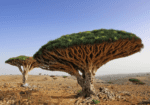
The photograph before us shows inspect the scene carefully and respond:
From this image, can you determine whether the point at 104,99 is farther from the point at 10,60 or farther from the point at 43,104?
the point at 10,60

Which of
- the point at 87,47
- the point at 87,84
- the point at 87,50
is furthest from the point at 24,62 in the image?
the point at 87,47

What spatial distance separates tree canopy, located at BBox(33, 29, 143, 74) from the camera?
6385mm

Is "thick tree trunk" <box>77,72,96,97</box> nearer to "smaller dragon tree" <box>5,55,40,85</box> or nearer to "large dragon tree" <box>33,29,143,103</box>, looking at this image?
"large dragon tree" <box>33,29,143,103</box>

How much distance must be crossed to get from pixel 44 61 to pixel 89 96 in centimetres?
475

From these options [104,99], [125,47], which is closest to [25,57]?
[104,99]

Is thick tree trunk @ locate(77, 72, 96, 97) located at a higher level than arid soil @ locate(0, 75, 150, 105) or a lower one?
higher

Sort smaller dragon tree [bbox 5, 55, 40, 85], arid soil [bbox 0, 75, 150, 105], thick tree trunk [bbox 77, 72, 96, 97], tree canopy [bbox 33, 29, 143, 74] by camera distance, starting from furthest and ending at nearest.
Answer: smaller dragon tree [bbox 5, 55, 40, 85] < thick tree trunk [bbox 77, 72, 96, 97] < arid soil [bbox 0, 75, 150, 105] < tree canopy [bbox 33, 29, 143, 74]

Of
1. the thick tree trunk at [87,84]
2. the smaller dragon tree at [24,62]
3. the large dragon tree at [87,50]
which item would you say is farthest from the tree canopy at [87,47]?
the smaller dragon tree at [24,62]

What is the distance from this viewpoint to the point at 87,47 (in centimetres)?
677

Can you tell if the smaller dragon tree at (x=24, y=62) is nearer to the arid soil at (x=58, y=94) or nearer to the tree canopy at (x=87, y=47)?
the arid soil at (x=58, y=94)

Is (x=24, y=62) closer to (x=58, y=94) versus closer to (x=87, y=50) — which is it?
(x=58, y=94)

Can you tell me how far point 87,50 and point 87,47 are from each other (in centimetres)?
44

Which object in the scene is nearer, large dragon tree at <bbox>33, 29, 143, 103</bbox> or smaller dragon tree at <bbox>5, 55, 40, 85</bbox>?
large dragon tree at <bbox>33, 29, 143, 103</bbox>

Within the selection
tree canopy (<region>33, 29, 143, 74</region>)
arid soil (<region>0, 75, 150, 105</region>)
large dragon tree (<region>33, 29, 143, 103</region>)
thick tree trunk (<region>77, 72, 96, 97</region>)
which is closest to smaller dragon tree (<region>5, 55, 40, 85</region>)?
arid soil (<region>0, 75, 150, 105</region>)
